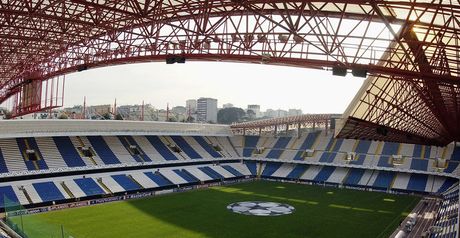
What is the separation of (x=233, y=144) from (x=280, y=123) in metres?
7.79

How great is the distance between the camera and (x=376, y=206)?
129ft

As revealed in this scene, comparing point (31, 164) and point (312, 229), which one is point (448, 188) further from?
point (31, 164)

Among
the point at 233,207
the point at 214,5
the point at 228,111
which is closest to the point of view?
the point at 214,5

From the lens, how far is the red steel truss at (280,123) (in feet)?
192

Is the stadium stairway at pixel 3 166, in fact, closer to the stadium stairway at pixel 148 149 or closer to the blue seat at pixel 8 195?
the blue seat at pixel 8 195

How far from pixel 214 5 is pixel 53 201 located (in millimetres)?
23844

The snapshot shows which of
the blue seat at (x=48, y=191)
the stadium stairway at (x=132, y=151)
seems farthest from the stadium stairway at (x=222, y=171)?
the blue seat at (x=48, y=191)

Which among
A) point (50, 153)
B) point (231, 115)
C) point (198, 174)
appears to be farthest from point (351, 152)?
point (231, 115)

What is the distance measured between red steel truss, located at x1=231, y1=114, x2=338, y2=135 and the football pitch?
51.0ft

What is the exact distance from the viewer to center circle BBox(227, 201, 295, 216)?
1404 inches

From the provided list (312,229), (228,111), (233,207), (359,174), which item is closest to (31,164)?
(233,207)

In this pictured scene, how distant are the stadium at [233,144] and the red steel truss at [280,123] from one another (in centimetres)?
25

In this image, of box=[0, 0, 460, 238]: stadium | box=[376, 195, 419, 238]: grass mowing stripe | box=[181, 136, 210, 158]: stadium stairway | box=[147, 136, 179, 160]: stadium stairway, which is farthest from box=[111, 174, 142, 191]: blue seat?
box=[376, 195, 419, 238]: grass mowing stripe

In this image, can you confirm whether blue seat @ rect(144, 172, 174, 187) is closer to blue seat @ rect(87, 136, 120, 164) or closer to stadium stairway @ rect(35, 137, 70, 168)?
blue seat @ rect(87, 136, 120, 164)
